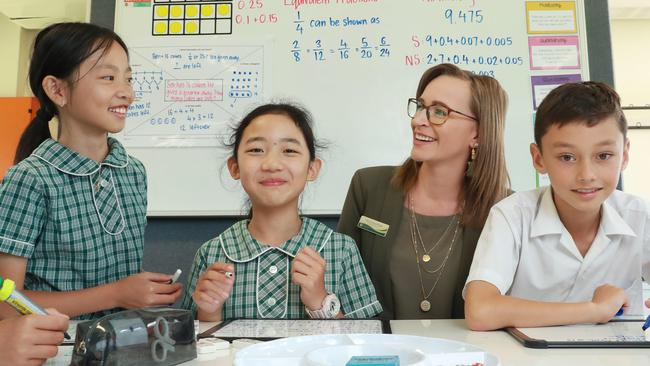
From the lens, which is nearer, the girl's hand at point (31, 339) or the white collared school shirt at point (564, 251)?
the girl's hand at point (31, 339)

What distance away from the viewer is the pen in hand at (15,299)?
563mm

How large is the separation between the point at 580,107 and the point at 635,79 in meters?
3.52

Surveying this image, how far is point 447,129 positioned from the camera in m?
1.39

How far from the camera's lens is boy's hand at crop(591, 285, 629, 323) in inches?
33.9

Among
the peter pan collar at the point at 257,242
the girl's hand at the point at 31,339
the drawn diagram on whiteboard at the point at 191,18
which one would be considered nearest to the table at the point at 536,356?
the girl's hand at the point at 31,339

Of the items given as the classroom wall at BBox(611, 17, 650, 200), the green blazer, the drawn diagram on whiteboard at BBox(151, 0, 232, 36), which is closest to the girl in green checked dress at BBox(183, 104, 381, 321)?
the green blazer

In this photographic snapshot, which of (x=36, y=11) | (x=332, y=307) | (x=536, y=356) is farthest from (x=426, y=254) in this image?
(x=36, y=11)

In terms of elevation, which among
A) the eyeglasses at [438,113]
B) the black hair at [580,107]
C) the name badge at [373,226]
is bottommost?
the name badge at [373,226]

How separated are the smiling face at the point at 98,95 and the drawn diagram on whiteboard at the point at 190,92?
106 cm

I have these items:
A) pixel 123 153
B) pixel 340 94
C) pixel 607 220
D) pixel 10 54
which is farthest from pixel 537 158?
pixel 10 54

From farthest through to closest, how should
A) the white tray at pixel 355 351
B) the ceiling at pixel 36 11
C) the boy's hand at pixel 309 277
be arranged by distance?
the ceiling at pixel 36 11 < the boy's hand at pixel 309 277 < the white tray at pixel 355 351

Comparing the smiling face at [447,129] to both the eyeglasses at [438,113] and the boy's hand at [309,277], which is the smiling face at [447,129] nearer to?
the eyeglasses at [438,113]

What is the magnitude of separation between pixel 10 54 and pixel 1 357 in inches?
159

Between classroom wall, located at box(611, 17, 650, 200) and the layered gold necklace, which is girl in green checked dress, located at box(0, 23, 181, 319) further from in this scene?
classroom wall, located at box(611, 17, 650, 200)
